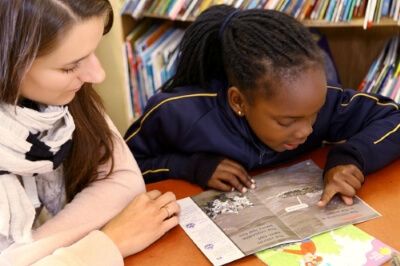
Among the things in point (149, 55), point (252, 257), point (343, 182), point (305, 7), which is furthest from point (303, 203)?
point (149, 55)

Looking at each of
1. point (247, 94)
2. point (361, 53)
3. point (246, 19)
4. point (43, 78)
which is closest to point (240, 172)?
point (247, 94)

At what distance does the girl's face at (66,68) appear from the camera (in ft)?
2.56

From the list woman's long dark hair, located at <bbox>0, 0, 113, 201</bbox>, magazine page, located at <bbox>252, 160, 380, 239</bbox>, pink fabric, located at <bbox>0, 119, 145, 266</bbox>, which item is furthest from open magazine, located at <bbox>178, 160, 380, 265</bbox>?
Answer: woman's long dark hair, located at <bbox>0, 0, 113, 201</bbox>

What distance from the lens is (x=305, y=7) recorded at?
59.8 inches

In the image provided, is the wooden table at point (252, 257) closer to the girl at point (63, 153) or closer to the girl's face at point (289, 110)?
the girl at point (63, 153)

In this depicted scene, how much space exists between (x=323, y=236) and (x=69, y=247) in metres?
0.45

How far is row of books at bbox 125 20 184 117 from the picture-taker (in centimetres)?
176

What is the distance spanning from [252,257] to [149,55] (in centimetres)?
106

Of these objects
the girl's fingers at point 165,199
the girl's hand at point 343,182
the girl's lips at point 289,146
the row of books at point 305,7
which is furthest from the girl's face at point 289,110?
the row of books at point 305,7

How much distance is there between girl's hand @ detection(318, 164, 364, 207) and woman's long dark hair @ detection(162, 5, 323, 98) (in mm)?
219

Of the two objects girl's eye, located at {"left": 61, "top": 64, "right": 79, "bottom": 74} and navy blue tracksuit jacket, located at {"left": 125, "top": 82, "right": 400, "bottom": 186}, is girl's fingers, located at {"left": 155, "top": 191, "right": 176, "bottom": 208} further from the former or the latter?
girl's eye, located at {"left": 61, "top": 64, "right": 79, "bottom": 74}

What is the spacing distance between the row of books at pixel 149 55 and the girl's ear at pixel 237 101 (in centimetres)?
65

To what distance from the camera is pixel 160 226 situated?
0.92m

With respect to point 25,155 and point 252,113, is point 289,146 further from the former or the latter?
point 25,155
